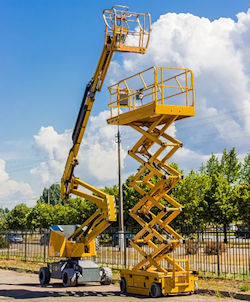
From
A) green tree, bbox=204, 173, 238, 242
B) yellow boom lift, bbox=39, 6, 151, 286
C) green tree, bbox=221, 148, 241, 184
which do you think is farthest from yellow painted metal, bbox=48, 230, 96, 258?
green tree, bbox=221, 148, 241, 184

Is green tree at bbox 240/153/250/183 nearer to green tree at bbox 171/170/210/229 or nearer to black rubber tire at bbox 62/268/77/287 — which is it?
green tree at bbox 171/170/210/229

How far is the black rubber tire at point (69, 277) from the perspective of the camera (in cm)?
1742

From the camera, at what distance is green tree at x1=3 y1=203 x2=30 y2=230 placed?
85750 mm

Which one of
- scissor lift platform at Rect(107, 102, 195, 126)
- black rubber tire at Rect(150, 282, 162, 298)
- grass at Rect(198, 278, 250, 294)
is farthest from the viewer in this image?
grass at Rect(198, 278, 250, 294)

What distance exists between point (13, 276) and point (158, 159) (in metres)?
10.2

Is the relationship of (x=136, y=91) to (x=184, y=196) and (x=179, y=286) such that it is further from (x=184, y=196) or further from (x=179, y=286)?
(x=184, y=196)

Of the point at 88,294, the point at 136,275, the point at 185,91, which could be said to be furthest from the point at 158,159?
the point at 88,294

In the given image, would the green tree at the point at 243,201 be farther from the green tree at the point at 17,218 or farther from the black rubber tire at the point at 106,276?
the green tree at the point at 17,218

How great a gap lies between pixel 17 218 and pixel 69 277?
72735mm

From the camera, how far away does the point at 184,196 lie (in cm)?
4631

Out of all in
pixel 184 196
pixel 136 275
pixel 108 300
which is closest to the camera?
pixel 108 300

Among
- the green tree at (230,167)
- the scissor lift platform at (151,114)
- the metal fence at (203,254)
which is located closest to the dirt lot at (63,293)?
the metal fence at (203,254)

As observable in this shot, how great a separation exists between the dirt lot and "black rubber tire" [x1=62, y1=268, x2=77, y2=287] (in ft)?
0.66

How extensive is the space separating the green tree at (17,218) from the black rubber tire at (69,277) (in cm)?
6629
